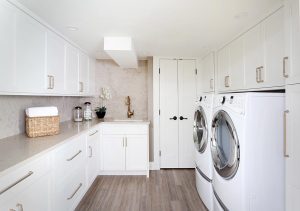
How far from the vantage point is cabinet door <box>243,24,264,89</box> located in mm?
1878

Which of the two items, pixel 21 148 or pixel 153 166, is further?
pixel 153 166

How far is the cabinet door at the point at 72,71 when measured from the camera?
2.53 metres

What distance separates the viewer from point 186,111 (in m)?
3.55

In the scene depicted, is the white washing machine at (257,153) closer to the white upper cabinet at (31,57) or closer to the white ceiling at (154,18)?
the white ceiling at (154,18)

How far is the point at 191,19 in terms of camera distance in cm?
187

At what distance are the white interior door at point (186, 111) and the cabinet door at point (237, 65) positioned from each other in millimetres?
1086

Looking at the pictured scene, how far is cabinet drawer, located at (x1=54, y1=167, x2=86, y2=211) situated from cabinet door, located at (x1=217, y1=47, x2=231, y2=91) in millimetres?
2256

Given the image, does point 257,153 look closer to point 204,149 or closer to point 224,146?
point 224,146

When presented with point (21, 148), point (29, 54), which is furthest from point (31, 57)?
point (21, 148)

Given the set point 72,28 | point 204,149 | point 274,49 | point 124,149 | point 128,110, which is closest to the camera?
point 274,49

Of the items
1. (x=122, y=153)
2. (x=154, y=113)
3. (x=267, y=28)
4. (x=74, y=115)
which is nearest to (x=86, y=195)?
(x=122, y=153)

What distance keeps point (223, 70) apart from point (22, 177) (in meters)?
2.65

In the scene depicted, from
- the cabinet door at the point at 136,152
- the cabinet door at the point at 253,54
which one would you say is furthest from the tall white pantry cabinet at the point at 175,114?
the cabinet door at the point at 253,54

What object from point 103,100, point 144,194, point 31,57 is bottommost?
point 144,194
